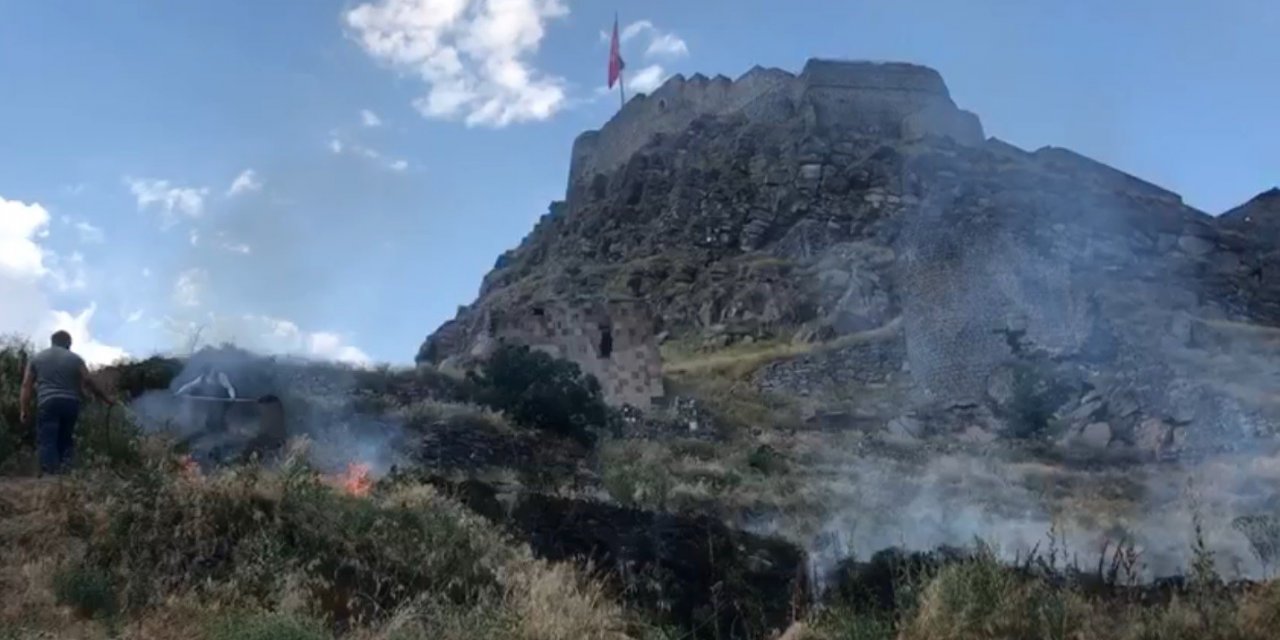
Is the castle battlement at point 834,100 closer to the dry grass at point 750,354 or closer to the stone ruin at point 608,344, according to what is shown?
the dry grass at point 750,354

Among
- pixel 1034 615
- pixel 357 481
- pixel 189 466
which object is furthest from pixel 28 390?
pixel 1034 615

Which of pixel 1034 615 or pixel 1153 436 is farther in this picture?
pixel 1153 436

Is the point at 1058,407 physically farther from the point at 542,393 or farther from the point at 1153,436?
the point at 542,393

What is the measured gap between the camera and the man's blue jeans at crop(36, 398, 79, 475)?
7926 millimetres

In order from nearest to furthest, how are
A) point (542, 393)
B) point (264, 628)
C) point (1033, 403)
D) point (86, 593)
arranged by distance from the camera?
point (264, 628), point (86, 593), point (542, 393), point (1033, 403)

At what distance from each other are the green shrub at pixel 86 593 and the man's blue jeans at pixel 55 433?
1.88 m

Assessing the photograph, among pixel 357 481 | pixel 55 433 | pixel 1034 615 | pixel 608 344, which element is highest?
pixel 608 344

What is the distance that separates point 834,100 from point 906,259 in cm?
2563

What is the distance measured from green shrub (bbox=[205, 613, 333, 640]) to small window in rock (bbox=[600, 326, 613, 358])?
1646 centimetres

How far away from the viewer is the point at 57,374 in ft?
26.8

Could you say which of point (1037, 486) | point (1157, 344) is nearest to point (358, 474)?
point (1037, 486)

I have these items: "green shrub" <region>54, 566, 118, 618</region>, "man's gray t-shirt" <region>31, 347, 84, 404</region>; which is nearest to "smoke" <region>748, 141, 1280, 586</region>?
"green shrub" <region>54, 566, 118, 618</region>

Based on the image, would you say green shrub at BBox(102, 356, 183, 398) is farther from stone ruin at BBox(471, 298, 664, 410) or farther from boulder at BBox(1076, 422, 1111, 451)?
boulder at BBox(1076, 422, 1111, 451)

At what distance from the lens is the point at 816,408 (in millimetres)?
21719
